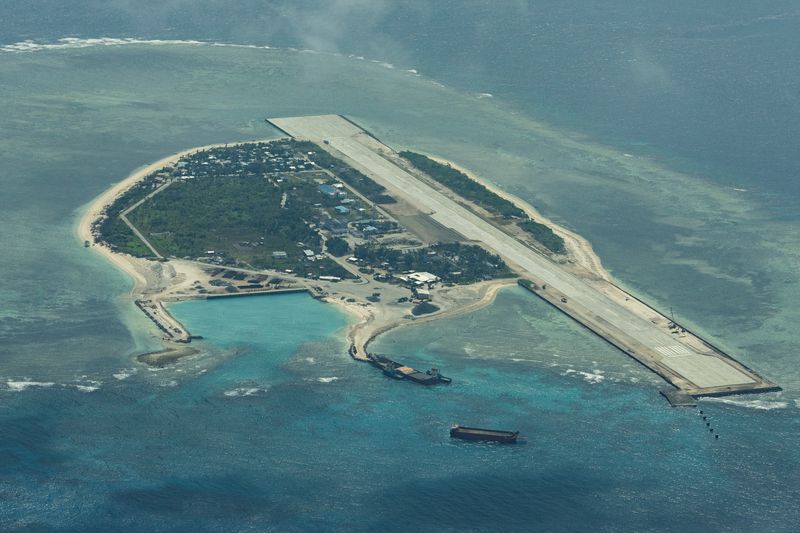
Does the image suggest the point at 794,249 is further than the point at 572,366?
Yes

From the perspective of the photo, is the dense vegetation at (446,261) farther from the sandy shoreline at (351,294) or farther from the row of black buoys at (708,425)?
the row of black buoys at (708,425)

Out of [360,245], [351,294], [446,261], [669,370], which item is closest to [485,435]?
[669,370]

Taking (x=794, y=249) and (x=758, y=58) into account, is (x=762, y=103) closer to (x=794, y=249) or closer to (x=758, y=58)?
(x=758, y=58)

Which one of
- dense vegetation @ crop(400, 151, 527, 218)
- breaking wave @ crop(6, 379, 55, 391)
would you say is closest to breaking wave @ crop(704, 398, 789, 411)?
dense vegetation @ crop(400, 151, 527, 218)

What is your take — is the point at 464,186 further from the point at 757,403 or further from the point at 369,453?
the point at 369,453

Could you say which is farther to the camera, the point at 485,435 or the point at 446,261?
the point at 446,261

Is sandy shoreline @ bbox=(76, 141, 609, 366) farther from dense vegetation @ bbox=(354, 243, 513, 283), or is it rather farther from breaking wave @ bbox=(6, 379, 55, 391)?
breaking wave @ bbox=(6, 379, 55, 391)

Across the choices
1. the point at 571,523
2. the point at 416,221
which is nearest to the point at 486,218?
the point at 416,221
